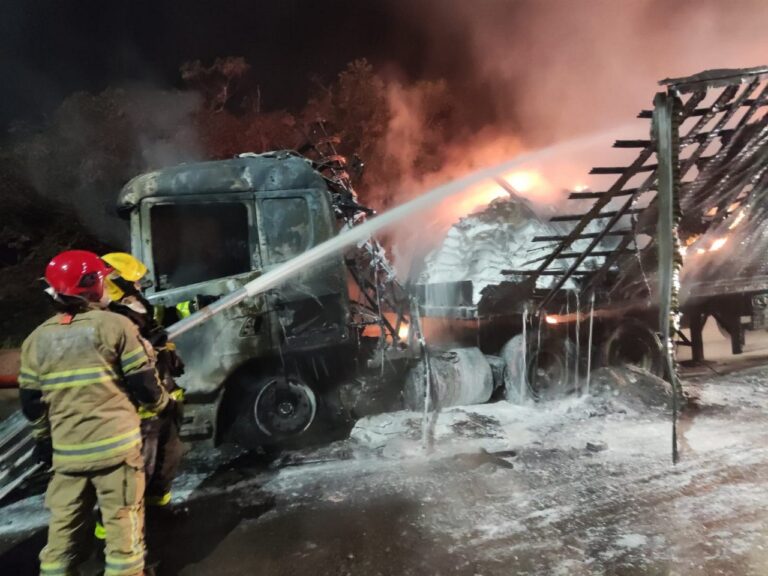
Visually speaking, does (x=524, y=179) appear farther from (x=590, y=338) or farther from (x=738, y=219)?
(x=590, y=338)

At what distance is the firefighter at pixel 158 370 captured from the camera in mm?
3082

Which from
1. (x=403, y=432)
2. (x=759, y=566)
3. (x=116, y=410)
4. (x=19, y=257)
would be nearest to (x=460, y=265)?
(x=403, y=432)

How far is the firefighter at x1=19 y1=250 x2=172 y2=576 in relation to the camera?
2.43 m

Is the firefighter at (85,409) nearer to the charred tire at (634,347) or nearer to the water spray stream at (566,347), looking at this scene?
the water spray stream at (566,347)

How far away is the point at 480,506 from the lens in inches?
140

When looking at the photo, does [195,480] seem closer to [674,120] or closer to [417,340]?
[417,340]

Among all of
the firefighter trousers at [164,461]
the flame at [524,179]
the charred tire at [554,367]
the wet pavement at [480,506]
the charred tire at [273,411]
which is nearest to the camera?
the wet pavement at [480,506]

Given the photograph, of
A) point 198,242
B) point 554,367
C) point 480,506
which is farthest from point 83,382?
point 554,367

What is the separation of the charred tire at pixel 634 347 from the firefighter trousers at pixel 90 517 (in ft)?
19.0

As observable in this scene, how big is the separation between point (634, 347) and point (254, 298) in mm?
5198

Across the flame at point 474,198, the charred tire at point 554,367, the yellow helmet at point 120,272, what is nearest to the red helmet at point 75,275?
the yellow helmet at point 120,272

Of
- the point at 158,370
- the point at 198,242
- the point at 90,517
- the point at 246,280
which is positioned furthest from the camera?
the point at 198,242

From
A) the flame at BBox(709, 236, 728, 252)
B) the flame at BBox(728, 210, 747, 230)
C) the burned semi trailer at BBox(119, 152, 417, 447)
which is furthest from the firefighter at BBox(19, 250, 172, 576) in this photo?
the flame at BBox(709, 236, 728, 252)

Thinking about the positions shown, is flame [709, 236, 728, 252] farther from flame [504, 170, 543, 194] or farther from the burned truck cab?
the burned truck cab
